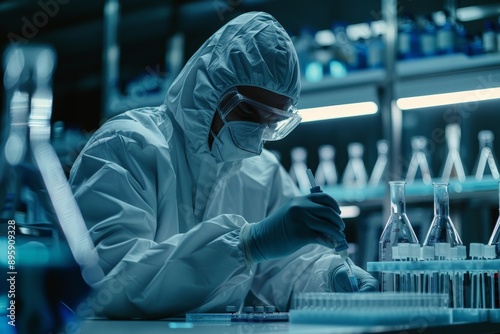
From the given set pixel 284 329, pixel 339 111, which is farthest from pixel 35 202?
pixel 339 111

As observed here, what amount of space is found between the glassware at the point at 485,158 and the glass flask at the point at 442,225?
2.14 m

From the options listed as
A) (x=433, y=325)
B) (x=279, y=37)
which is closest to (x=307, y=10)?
(x=279, y=37)

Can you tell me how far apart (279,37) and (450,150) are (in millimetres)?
2079

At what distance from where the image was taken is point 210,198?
2.19 m

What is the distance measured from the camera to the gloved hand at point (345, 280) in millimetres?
1778

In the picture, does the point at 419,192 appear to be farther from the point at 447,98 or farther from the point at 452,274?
the point at 452,274

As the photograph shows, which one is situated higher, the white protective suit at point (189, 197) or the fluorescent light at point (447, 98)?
the fluorescent light at point (447, 98)

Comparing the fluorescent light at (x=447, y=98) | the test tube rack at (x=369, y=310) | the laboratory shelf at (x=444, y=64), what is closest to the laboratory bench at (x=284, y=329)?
the test tube rack at (x=369, y=310)

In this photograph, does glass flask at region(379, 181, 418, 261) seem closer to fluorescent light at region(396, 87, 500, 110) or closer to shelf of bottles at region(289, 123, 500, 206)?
shelf of bottles at region(289, 123, 500, 206)

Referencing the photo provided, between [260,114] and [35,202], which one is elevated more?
[260,114]

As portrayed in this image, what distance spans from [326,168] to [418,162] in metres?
0.63

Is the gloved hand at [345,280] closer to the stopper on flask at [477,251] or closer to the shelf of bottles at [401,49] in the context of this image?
the stopper on flask at [477,251]

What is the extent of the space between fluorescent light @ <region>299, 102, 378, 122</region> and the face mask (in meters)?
2.06

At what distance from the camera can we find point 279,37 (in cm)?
218
